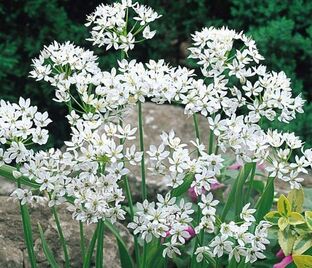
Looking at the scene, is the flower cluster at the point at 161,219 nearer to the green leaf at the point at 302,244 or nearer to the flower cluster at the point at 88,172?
the flower cluster at the point at 88,172

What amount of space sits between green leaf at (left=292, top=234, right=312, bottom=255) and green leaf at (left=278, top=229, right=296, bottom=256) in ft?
0.05

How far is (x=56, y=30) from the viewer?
4.84 metres

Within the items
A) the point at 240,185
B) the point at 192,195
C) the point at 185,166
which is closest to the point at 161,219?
the point at 185,166

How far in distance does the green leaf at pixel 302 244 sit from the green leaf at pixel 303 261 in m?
0.04

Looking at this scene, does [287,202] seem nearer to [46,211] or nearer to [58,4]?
[46,211]

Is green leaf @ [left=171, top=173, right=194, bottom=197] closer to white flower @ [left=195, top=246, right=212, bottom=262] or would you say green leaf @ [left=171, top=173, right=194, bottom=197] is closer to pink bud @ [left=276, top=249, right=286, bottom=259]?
white flower @ [left=195, top=246, right=212, bottom=262]

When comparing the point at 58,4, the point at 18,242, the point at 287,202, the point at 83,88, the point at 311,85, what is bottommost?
the point at 18,242

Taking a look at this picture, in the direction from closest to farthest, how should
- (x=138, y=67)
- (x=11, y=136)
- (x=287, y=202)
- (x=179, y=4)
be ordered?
(x=11, y=136)
(x=138, y=67)
(x=287, y=202)
(x=179, y=4)

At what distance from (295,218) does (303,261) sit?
0.15m

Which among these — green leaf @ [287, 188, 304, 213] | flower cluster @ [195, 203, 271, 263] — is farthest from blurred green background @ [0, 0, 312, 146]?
flower cluster @ [195, 203, 271, 263]

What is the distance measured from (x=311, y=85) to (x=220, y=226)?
2.99 metres

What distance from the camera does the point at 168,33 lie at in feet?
17.0

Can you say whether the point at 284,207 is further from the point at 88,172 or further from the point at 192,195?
the point at 88,172

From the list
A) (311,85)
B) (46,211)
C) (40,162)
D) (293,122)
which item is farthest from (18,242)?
(311,85)
